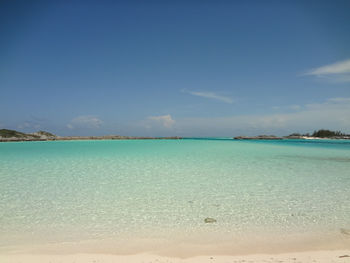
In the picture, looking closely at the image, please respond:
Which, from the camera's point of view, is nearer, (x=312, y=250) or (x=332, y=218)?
(x=312, y=250)

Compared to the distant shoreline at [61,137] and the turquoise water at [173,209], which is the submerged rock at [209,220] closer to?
the turquoise water at [173,209]

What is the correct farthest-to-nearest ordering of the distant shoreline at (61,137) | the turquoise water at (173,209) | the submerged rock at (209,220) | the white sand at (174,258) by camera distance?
the distant shoreline at (61,137) < the submerged rock at (209,220) < the turquoise water at (173,209) < the white sand at (174,258)

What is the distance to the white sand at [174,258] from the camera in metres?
3.48

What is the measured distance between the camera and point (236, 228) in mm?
4859

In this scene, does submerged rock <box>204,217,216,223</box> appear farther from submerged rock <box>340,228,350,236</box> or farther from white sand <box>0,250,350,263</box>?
submerged rock <box>340,228,350,236</box>

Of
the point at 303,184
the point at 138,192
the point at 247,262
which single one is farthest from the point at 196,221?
the point at 303,184

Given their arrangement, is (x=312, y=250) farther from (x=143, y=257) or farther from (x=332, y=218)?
(x=143, y=257)

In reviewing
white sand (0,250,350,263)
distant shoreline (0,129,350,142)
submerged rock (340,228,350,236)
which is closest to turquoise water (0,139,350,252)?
submerged rock (340,228,350,236)

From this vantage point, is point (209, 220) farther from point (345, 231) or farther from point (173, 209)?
point (345, 231)

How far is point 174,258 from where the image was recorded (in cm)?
363

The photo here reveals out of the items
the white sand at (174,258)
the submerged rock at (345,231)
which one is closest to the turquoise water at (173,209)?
the submerged rock at (345,231)

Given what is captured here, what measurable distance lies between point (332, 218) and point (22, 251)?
6491mm

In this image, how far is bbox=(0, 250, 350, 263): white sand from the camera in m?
3.48

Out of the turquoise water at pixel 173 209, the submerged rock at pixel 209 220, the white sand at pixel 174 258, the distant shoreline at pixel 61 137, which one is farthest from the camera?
the distant shoreline at pixel 61 137
